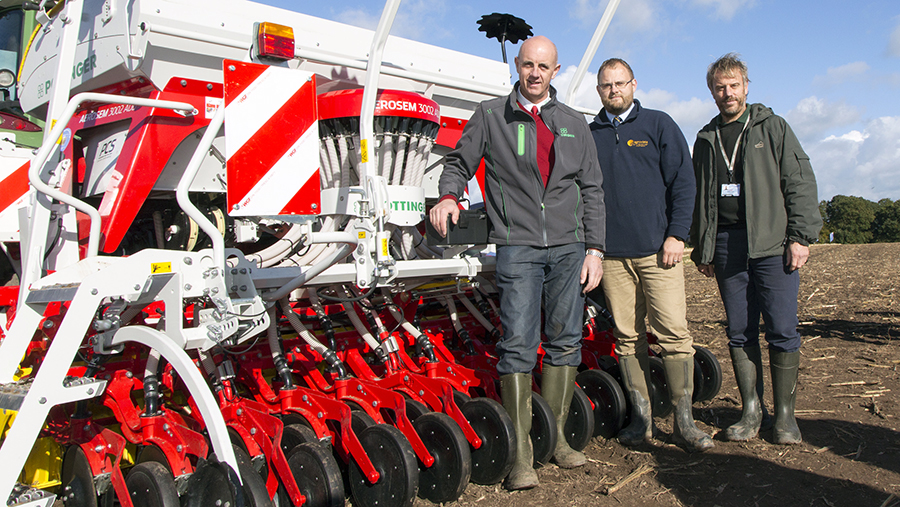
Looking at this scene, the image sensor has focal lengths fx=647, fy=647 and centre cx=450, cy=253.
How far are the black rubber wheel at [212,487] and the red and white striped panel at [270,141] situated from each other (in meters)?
0.97

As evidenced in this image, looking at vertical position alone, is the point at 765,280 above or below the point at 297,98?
below

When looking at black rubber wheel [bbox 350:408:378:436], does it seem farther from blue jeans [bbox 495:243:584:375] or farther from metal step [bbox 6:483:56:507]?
metal step [bbox 6:483:56:507]

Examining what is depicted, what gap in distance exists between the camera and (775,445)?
3529 millimetres

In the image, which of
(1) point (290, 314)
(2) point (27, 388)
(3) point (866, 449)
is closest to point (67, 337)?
(2) point (27, 388)

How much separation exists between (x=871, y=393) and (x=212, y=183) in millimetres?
4532

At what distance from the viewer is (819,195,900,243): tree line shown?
63500 mm

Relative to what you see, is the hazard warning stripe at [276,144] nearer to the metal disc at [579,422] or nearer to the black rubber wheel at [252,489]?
the black rubber wheel at [252,489]

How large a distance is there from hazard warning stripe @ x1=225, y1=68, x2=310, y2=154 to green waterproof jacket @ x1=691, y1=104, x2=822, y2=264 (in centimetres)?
251

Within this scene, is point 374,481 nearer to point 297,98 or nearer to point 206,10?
point 297,98

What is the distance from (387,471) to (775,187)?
2557 mm

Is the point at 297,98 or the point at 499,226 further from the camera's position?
the point at 499,226

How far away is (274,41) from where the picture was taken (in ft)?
8.79

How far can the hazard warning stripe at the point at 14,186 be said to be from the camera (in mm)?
3457

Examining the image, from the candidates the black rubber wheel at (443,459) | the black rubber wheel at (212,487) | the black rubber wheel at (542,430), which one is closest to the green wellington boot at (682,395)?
the black rubber wheel at (542,430)
